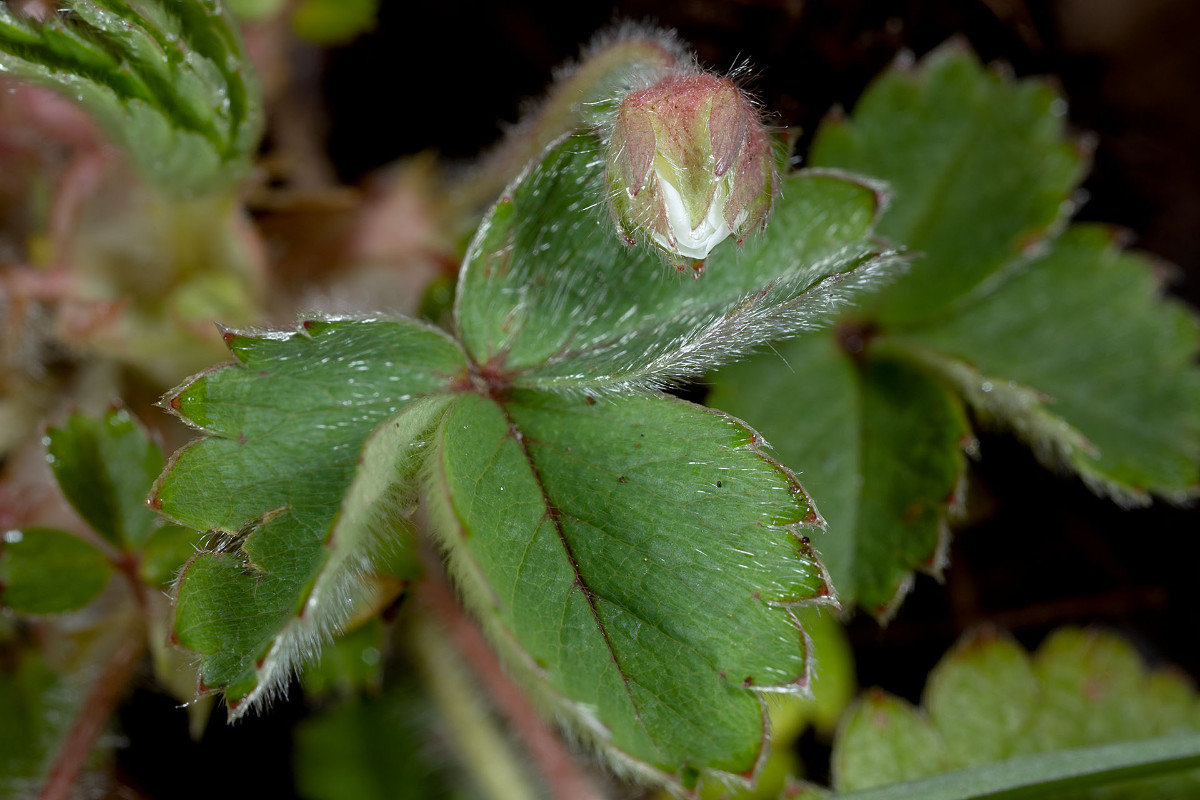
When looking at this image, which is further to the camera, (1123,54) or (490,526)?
(1123,54)

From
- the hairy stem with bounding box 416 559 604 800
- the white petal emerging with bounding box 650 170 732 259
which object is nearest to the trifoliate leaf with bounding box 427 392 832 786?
the white petal emerging with bounding box 650 170 732 259

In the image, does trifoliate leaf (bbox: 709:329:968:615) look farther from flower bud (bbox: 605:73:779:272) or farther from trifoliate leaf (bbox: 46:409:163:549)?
trifoliate leaf (bbox: 46:409:163:549)

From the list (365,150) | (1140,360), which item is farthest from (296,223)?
(1140,360)

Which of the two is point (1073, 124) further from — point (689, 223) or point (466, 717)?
point (466, 717)

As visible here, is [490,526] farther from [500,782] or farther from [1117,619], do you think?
[1117,619]

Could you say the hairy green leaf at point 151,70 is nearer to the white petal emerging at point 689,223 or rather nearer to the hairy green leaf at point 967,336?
the white petal emerging at point 689,223

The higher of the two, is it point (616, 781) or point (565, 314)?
point (565, 314)

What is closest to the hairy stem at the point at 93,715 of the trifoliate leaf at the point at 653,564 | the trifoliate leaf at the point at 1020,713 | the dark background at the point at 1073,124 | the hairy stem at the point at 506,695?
the dark background at the point at 1073,124
